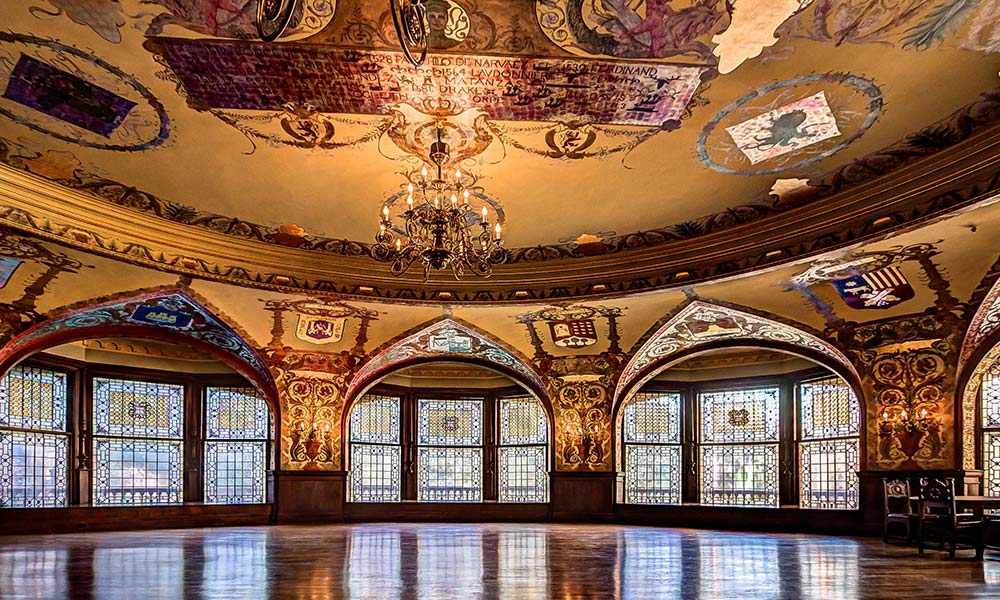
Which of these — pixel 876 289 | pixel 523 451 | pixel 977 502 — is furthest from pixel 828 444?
pixel 523 451

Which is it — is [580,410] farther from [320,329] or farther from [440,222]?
[440,222]

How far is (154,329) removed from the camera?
12539 mm

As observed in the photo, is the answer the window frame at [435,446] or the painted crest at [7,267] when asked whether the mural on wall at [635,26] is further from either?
the window frame at [435,446]

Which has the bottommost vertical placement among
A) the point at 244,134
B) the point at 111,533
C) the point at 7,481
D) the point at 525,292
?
the point at 111,533

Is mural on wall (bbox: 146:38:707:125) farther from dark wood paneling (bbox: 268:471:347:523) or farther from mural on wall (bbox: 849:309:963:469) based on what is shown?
dark wood paneling (bbox: 268:471:347:523)

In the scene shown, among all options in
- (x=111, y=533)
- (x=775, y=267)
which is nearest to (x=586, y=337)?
(x=775, y=267)

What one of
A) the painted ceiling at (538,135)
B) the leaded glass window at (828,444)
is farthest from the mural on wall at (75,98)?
the leaded glass window at (828,444)

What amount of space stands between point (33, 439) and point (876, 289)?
527 inches

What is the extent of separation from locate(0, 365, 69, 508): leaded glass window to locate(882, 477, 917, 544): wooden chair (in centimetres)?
1288

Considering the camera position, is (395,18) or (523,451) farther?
(523,451)

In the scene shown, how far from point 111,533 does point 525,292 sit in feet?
24.5

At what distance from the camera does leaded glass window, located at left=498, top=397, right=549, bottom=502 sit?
16.3 meters

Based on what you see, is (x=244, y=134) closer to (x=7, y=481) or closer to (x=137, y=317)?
(x=137, y=317)

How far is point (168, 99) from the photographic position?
6988 mm
